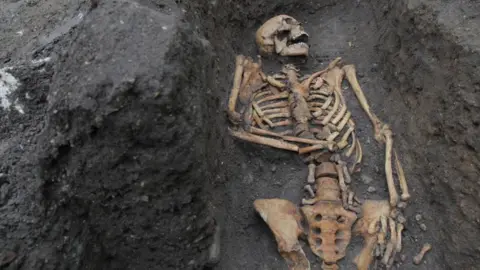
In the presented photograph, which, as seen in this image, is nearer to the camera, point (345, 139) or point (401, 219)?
point (401, 219)

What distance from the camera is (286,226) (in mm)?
2881

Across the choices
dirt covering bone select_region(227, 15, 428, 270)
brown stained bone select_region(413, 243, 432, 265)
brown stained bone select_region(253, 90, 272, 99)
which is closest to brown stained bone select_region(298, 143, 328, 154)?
dirt covering bone select_region(227, 15, 428, 270)

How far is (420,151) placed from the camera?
313 cm

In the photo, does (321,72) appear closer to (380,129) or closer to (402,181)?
(380,129)

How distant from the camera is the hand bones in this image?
4.04 metres

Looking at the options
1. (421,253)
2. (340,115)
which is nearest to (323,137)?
(340,115)

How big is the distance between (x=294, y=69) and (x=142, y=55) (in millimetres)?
2164

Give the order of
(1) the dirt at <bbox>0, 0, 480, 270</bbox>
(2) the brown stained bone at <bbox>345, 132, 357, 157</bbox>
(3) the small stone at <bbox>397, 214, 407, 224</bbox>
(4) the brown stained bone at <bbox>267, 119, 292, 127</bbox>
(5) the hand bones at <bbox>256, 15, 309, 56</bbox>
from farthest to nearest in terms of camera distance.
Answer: (5) the hand bones at <bbox>256, 15, 309, 56</bbox>
(4) the brown stained bone at <bbox>267, 119, 292, 127</bbox>
(2) the brown stained bone at <bbox>345, 132, 357, 157</bbox>
(3) the small stone at <bbox>397, 214, 407, 224</bbox>
(1) the dirt at <bbox>0, 0, 480, 270</bbox>

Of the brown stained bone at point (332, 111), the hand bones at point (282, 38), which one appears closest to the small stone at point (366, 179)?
the brown stained bone at point (332, 111)

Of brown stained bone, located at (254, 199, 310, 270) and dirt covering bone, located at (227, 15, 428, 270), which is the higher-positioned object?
dirt covering bone, located at (227, 15, 428, 270)

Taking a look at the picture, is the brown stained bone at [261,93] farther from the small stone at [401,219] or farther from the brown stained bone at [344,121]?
the small stone at [401,219]

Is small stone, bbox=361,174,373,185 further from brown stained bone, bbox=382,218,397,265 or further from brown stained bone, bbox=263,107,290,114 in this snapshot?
brown stained bone, bbox=263,107,290,114

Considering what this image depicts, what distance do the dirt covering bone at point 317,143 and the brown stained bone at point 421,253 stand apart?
0.12 m

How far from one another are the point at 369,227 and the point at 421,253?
368 millimetres
